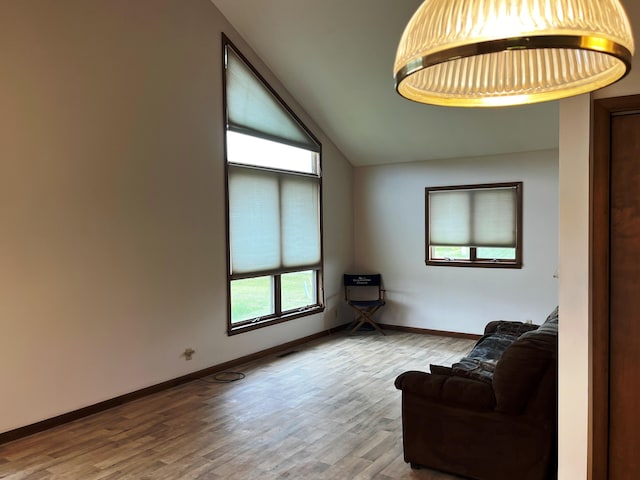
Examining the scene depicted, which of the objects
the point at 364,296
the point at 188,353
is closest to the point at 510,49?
the point at 188,353

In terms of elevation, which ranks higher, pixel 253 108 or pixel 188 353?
pixel 253 108

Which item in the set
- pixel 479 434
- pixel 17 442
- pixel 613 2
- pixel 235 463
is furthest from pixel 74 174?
pixel 613 2

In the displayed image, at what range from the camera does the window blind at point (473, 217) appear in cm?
643

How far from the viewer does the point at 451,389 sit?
9.60 ft

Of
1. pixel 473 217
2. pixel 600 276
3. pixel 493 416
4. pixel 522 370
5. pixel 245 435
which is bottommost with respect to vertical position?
pixel 245 435

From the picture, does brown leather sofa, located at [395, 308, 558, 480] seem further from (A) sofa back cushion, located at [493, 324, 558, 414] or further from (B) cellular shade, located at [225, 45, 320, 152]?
(B) cellular shade, located at [225, 45, 320, 152]

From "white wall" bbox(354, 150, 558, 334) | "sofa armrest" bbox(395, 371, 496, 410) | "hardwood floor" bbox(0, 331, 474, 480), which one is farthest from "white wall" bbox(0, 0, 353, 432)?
"white wall" bbox(354, 150, 558, 334)

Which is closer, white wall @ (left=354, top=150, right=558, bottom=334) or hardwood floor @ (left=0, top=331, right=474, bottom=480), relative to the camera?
hardwood floor @ (left=0, top=331, right=474, bottom=480)

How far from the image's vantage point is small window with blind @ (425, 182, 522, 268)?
6.41 metres

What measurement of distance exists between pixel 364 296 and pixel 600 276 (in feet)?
17.5

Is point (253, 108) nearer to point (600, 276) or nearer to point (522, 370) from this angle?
point (522, 370)

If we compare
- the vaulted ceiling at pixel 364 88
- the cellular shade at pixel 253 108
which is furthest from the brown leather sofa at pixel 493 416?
the cellular shade at pixel 253 108

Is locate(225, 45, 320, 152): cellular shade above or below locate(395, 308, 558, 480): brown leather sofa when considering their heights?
above

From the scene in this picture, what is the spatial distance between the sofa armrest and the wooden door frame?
0.56 metres
